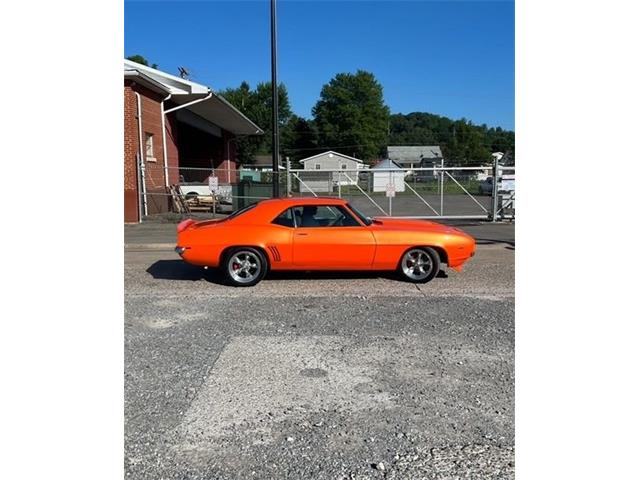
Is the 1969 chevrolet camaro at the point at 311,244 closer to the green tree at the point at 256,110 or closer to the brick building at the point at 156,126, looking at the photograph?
the brick building at the point at 156,126

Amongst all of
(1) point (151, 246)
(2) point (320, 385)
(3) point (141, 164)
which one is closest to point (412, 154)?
(3) point (141, 164)

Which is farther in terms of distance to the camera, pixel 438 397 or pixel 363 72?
pixel 363 72

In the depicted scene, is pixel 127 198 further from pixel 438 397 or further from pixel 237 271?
pixel 438 397

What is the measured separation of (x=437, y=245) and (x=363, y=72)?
327 feet

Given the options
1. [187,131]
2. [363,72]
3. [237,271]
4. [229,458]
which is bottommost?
[229,458]

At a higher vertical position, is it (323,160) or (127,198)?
(323,160)

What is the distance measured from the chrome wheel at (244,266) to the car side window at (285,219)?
0.56 m

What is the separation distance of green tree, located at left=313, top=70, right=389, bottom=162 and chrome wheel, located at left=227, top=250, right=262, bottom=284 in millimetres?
91203

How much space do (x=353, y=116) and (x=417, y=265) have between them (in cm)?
9265

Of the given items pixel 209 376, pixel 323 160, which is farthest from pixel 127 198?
pixel 323 160

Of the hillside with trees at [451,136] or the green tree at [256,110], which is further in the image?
the hillside with trees at [451,136]

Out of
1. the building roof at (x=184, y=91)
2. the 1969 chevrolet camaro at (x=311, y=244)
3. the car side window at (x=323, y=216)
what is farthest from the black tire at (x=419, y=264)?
the building roof at (x=184, y=91)

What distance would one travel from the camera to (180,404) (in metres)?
3.44

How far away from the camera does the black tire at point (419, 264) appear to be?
23.9 ft
